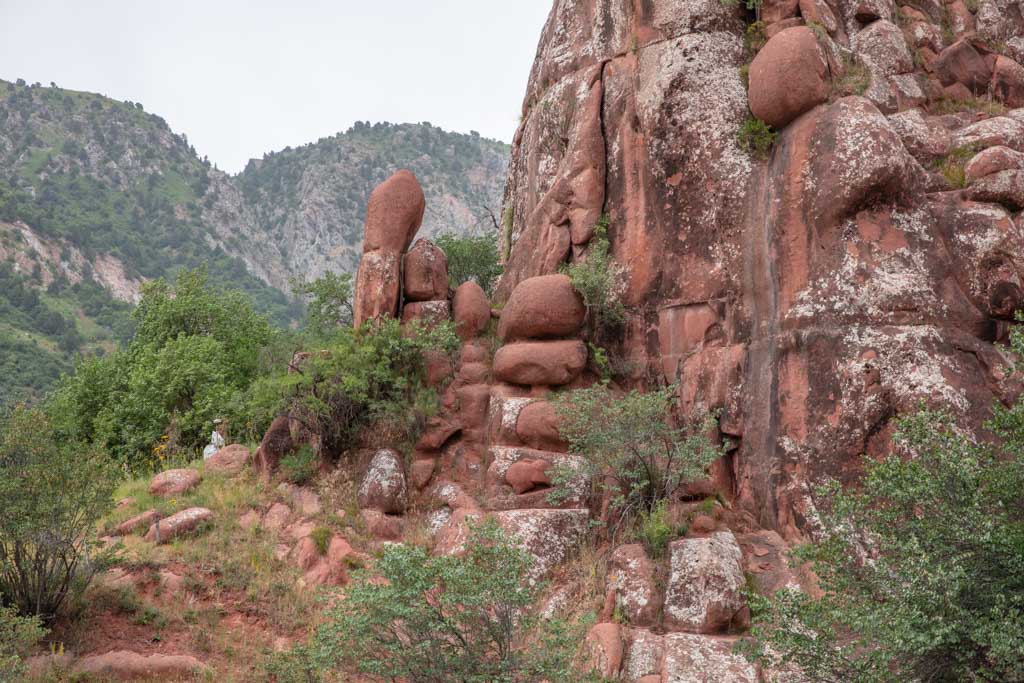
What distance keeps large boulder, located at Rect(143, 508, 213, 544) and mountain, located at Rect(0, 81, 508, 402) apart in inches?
2043

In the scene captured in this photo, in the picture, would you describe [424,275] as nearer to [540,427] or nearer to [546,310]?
[546,310]

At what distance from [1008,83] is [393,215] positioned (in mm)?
12235

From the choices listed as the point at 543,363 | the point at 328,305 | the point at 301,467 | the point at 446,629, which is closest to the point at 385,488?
the point at 301,467

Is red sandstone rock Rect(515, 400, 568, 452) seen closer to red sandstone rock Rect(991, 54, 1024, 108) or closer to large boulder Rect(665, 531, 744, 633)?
large boulder Rect(665, 531, 744, 633)

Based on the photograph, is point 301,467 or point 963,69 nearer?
point 301,467

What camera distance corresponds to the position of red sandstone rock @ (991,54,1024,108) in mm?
15289

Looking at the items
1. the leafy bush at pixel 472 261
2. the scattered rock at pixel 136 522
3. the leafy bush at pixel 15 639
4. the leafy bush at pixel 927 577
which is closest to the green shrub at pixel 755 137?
the leafy bush at pixel 927 577

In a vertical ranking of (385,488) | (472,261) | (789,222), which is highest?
(472,261)

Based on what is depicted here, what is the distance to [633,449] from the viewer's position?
11789 mm

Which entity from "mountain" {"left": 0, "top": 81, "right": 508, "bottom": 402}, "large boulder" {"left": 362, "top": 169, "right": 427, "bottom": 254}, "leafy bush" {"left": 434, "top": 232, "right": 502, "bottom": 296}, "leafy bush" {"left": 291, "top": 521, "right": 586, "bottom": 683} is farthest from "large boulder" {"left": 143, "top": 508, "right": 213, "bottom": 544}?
"mountain" {"left": 0, "top": 81, "right": 508, "bottom": 402}

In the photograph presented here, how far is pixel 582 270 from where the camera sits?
14367 mm

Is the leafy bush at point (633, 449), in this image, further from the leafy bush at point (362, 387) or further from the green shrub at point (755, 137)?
the green shrub at point (755, 137)

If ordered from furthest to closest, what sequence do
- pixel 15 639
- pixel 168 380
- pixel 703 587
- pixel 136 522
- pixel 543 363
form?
pixel 168 380, pixel 543 363, pixel 136 522, pixel 703 587, pixel 15 639

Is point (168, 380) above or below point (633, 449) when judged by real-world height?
above
